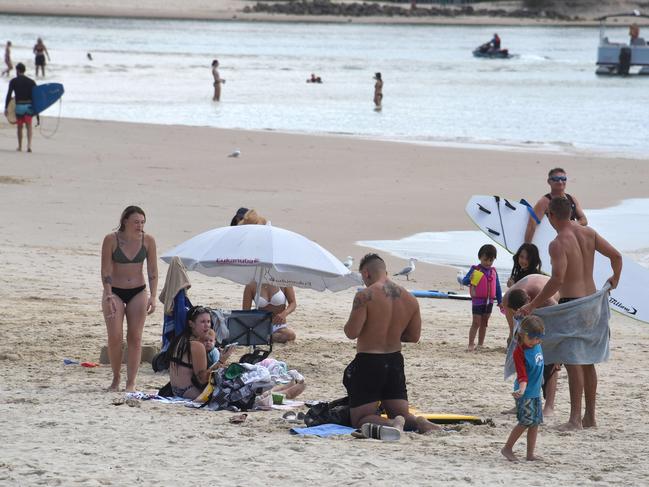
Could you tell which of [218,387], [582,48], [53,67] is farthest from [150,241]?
[582,48]

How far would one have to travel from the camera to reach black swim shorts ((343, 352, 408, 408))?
309 inches

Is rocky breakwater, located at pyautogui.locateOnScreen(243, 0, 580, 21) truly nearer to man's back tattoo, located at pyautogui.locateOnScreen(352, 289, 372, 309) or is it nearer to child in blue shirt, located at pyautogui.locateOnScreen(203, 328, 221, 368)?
child in blue shirt, located at pyautogui.locateOnScreen(203, 328, 221, 368)

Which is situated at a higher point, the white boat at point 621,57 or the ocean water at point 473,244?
the white boat at point 621,57

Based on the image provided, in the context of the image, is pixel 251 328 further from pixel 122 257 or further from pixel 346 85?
pixel 346 85

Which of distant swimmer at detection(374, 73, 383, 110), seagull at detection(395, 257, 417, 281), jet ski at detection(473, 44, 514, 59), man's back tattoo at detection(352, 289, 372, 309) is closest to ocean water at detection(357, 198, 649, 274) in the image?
seagull at detection(395, 257, 417, 281)

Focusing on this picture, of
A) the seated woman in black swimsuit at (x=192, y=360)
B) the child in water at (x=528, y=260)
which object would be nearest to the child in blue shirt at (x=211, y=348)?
the seated woman in black swimsuit at (x=192, y=360)

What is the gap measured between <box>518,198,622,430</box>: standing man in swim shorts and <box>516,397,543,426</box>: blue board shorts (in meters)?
0.92

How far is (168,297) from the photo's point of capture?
9164 mm

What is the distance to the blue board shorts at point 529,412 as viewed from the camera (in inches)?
282

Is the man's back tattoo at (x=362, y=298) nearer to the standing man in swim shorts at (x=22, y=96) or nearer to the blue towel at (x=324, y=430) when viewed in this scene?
the blue towel at (x=324, y=430)

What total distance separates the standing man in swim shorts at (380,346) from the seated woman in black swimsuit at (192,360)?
1270 millimetres

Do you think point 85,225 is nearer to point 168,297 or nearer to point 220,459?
point 168,297

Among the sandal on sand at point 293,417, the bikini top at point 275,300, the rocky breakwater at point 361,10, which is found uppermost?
the rocky breakwater at point 361,10

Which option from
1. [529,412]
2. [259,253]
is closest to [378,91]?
[259,253]
